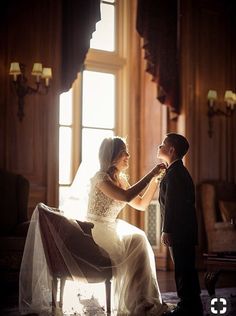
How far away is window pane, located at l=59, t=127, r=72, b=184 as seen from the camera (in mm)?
6805

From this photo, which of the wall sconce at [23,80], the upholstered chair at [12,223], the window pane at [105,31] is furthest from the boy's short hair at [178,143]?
the window pane at [105,31]

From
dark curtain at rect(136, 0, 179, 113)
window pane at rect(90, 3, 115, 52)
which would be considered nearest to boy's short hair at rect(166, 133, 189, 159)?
dark curtain at rect(136, 0, 179, 113)

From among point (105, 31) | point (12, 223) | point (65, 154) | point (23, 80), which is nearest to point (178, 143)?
point (12, 223)

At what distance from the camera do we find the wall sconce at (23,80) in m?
5.76

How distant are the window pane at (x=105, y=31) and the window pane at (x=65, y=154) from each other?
1224 millimetres

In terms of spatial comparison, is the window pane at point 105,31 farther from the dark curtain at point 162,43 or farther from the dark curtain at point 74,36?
the dark curtain at point 74,36

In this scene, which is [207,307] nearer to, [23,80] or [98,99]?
[23,80]

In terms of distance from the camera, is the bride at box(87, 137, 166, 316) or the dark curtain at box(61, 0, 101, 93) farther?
the dark curtain at box(61, 0, 101, 93)

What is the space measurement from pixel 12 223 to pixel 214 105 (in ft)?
10.5

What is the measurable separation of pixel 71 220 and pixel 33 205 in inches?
90.9

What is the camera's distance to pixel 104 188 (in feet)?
12.8

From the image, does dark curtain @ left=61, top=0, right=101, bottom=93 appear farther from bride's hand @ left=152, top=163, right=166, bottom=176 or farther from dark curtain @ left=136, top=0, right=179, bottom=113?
bride's hand @ left=152, top=163, right=166, bottom=176

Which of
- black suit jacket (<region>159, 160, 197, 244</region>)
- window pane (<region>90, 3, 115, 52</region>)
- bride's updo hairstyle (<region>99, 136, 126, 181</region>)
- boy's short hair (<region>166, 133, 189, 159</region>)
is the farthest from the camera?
window pane (<region>90, 3, 115, 52</region>)
